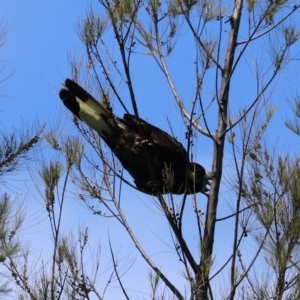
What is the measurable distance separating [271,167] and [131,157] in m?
0.49

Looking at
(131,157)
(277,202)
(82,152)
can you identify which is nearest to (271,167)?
(277,202)

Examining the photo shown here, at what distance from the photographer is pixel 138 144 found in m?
3.22

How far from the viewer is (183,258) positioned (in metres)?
2.99

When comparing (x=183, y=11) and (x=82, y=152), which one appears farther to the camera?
(x=82, y=152)

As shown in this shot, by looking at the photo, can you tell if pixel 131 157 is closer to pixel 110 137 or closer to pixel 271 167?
pixel 110 137

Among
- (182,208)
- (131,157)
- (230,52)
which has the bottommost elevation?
(182,208)

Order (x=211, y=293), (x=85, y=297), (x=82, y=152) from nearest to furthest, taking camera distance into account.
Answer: (x=211, y=293)
(x=85, y=297)
(x=82, y=152)

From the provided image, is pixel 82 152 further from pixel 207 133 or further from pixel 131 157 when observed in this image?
pixel 207 133

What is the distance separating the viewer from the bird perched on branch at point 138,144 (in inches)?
126

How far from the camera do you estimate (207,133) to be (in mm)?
3207

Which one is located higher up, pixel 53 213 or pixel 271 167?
pixel 271 167

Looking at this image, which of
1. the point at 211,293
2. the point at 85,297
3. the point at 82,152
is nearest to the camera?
the point at 211,293

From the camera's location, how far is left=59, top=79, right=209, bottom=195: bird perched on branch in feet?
10.5

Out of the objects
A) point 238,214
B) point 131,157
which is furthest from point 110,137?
point 238,214
